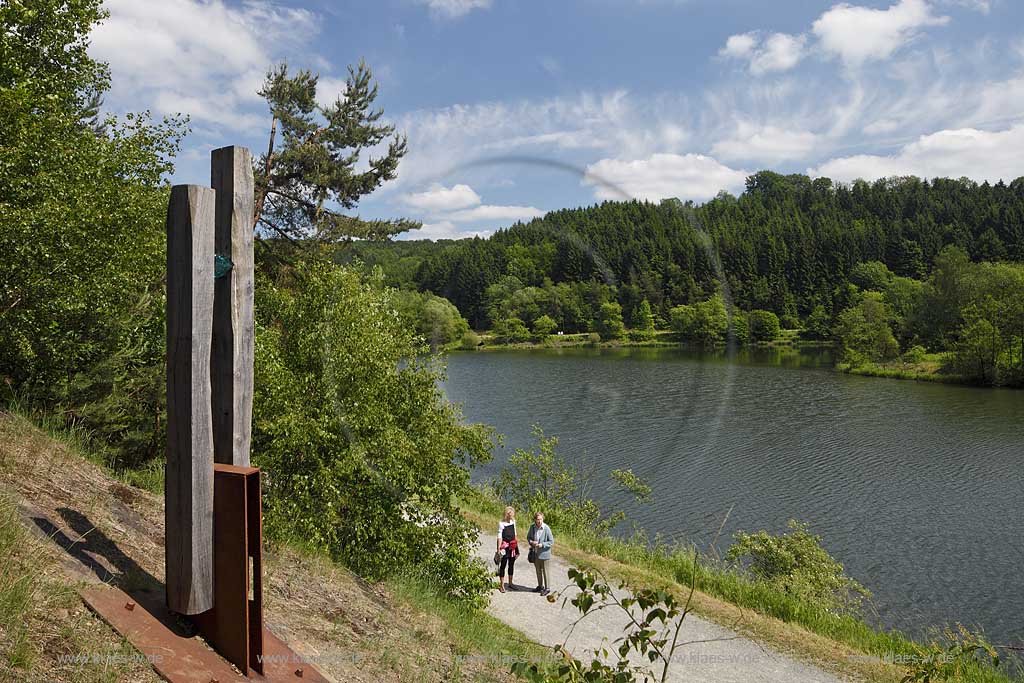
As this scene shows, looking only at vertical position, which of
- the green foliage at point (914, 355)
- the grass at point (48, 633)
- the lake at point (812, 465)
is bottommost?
the lake at point (812, 465)

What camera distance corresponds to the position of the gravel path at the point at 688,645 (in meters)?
10.1

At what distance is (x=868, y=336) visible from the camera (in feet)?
219

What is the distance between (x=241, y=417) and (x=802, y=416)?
133 ft

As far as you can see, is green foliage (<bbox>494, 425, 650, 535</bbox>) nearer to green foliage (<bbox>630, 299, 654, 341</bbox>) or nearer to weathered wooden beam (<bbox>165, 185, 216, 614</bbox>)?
green foliage (<bbox>630, 299, 654, 341</bbox>)

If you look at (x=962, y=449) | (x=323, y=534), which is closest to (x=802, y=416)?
(x=962, y=449)

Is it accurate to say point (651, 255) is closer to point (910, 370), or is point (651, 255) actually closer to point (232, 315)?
point (232, 315)

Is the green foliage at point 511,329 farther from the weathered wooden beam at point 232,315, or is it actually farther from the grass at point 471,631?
the weathered wooden beam at point 232,315

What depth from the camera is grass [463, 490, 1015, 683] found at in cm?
1092

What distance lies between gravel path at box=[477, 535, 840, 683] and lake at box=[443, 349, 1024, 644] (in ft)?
13.8

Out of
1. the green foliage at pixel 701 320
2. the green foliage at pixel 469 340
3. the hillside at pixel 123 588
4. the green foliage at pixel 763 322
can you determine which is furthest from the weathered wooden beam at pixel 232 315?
the green foliage at pixel 763 322

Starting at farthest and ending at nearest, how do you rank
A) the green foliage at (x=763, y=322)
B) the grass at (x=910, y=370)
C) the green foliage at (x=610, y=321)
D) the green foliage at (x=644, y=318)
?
the grass at (x=910, y=370), the green foliage at (x=763, y=322), the green foliage at (x=644, y=318), the green foliage at (x=610, y=321)

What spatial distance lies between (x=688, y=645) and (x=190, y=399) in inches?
354

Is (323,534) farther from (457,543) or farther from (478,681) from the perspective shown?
(478,681)

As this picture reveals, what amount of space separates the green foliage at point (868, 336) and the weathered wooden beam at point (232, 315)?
219 feet
